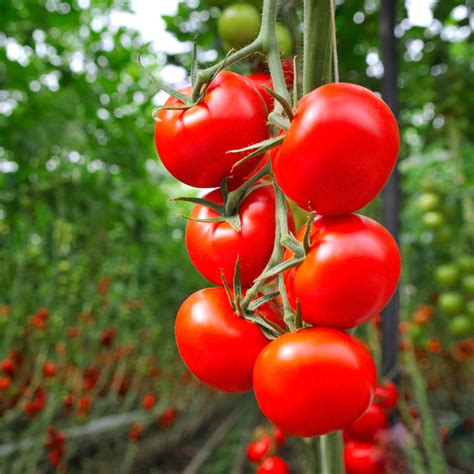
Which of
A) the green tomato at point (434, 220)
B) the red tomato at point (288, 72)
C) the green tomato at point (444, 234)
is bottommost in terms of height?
the green tomato at point (444, 234)

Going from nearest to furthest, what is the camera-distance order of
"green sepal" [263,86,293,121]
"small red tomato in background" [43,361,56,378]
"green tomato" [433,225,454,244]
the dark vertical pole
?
1. "green sepal" [263,86,293,121]
2. the dark vertical pole
3. "green tomato" [433,225,454,244]
4. "small red tomato in background" [43,361,56,378]

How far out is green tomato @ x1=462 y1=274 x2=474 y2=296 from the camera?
4.69 ft

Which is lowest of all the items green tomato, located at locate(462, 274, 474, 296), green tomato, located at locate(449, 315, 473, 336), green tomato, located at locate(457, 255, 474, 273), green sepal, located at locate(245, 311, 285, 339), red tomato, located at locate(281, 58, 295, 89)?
green tomato, located at locate(449, 315, 473, 336)

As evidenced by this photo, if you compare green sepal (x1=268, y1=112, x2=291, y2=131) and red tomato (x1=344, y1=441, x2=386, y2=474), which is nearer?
green sepal (x1=268, y1=112, x2=291, y2=131)

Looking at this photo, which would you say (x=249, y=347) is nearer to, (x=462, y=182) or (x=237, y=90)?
(x=237, y=90)

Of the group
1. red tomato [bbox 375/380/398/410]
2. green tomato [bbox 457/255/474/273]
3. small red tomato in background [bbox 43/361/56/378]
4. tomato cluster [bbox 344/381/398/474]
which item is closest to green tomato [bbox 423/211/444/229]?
green tomato [bbox 457/255/474/273]

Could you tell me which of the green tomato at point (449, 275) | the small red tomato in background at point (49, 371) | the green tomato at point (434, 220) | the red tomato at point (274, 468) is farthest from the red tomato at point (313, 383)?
the small red tomato in background at point (49, 371)

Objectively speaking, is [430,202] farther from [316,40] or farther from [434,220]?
[316,40]

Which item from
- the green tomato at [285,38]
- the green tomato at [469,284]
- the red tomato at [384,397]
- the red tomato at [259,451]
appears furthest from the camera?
the green tomato at [469,284]

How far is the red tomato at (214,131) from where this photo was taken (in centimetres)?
35

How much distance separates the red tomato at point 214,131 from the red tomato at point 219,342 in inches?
3.5

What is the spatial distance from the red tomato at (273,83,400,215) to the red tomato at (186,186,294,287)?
0.05 m

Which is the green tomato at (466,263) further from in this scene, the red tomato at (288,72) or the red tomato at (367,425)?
the red tomato at (288,72)

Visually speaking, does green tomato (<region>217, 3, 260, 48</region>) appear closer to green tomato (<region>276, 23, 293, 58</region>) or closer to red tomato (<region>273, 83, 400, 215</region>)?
green tomato (<region>276, 23, 293, 58</region>)
